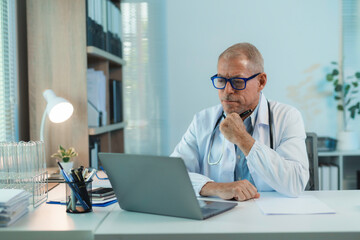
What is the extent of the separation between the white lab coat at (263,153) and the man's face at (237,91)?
0.29 feet

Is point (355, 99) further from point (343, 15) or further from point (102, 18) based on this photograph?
point (102, 18)

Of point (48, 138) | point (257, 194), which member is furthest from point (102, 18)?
point (257, 194)

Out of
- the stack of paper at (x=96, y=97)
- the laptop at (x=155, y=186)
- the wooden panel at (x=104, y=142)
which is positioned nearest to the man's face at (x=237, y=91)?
the laptop at (x=155, y=186)

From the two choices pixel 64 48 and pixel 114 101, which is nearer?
pixel 64 48

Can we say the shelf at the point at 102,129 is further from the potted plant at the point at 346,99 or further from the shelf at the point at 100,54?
the potted plant at the point at 346,99

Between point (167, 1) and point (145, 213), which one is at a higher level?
point (167, 1)

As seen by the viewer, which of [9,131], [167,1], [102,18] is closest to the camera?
[9,131]

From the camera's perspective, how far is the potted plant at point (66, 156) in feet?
7.79

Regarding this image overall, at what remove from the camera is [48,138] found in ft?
8.27

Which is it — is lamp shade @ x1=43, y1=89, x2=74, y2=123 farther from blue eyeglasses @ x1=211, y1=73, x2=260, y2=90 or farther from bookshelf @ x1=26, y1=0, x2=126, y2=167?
blue eyeglasses @ x1=211, y1=73, x2=260, y2=90

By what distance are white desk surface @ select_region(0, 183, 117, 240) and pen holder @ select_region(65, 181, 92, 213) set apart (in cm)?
2

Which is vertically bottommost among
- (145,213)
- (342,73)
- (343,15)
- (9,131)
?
(145,213)

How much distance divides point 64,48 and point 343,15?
8.20ft

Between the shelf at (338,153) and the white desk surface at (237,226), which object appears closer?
the white desk surface at (237,226)
